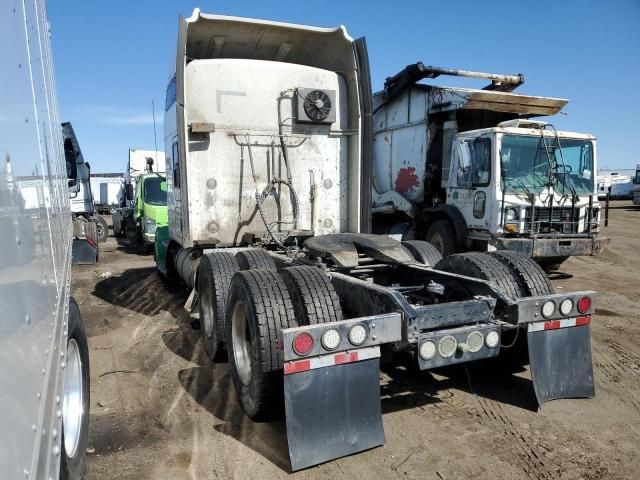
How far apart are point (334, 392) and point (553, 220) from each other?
682cm

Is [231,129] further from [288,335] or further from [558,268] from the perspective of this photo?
[558,268]

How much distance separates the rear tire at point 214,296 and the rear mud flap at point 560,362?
2.87 metres

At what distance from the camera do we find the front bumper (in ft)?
27.1

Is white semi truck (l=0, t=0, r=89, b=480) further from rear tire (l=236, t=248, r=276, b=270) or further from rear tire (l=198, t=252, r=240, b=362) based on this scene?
rear tire (l=236, t=248, r=276, b=270)

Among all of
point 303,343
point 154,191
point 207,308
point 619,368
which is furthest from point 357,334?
point 154,191

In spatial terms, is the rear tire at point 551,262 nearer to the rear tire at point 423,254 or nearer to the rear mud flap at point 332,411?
the rear tire at point 423,254

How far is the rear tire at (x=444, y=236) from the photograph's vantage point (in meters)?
9.45

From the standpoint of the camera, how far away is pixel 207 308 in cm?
546

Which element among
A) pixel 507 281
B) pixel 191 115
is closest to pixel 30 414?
pixel 507 281

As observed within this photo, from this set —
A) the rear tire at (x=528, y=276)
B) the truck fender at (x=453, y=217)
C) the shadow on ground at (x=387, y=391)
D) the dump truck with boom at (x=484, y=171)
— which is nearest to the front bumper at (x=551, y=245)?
the dump truck with boom at (x=484, y=171)

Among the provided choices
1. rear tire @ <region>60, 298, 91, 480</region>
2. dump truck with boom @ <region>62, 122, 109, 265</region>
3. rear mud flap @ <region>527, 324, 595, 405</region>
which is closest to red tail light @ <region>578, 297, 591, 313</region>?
rear mud flap @ <region>527, 324, 595, 405</region>

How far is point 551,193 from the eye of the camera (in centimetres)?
850

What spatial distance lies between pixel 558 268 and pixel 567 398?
22.5ft

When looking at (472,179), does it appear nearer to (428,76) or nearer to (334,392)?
(428,76)
